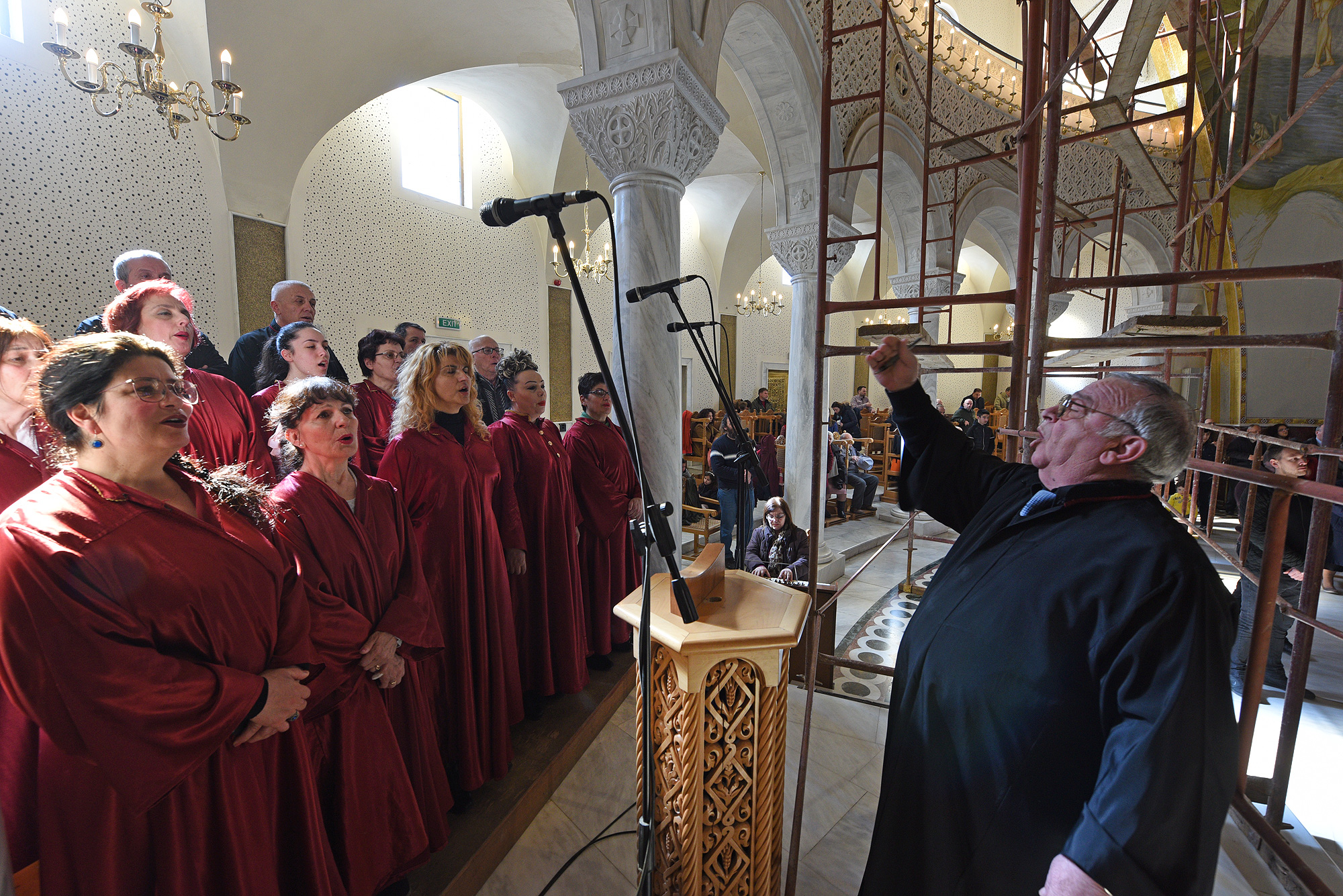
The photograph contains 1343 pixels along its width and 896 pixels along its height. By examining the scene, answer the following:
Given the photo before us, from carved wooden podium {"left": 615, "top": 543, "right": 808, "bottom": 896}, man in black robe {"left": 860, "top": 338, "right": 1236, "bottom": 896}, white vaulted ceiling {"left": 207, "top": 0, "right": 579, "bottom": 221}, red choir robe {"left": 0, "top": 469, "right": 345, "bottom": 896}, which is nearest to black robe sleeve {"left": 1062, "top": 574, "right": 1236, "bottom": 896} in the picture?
man in black robe {"left": 860, "top": 338, "right": 1236, "bottom": 896}

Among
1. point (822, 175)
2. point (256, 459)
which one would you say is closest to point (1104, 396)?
point (822, 175)

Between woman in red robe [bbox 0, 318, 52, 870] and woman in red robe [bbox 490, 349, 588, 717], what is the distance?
1.52 meters

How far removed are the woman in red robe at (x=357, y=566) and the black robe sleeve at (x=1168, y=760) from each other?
1645 mm

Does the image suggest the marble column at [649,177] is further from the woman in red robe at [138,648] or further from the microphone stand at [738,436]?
the woman in red robe at [138,648]

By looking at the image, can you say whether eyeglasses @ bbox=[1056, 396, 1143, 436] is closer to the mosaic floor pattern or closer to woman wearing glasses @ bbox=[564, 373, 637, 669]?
woman wearing glasses @ bbox=[564, 373, 637, 669]

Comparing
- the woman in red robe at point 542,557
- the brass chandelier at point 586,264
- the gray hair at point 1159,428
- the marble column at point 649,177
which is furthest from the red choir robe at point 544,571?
the brass chandelier at point 586,264

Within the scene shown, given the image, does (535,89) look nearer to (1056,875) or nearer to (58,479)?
(58,479)

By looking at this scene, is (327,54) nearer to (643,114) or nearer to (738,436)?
(643,114)

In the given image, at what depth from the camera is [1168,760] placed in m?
0.96

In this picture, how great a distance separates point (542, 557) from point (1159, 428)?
7.89 ft

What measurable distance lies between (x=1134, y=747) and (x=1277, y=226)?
1187 cm

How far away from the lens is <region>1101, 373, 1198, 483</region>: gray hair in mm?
1201

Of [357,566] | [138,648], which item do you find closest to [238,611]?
[138,648]

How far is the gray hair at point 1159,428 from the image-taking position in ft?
3.94
